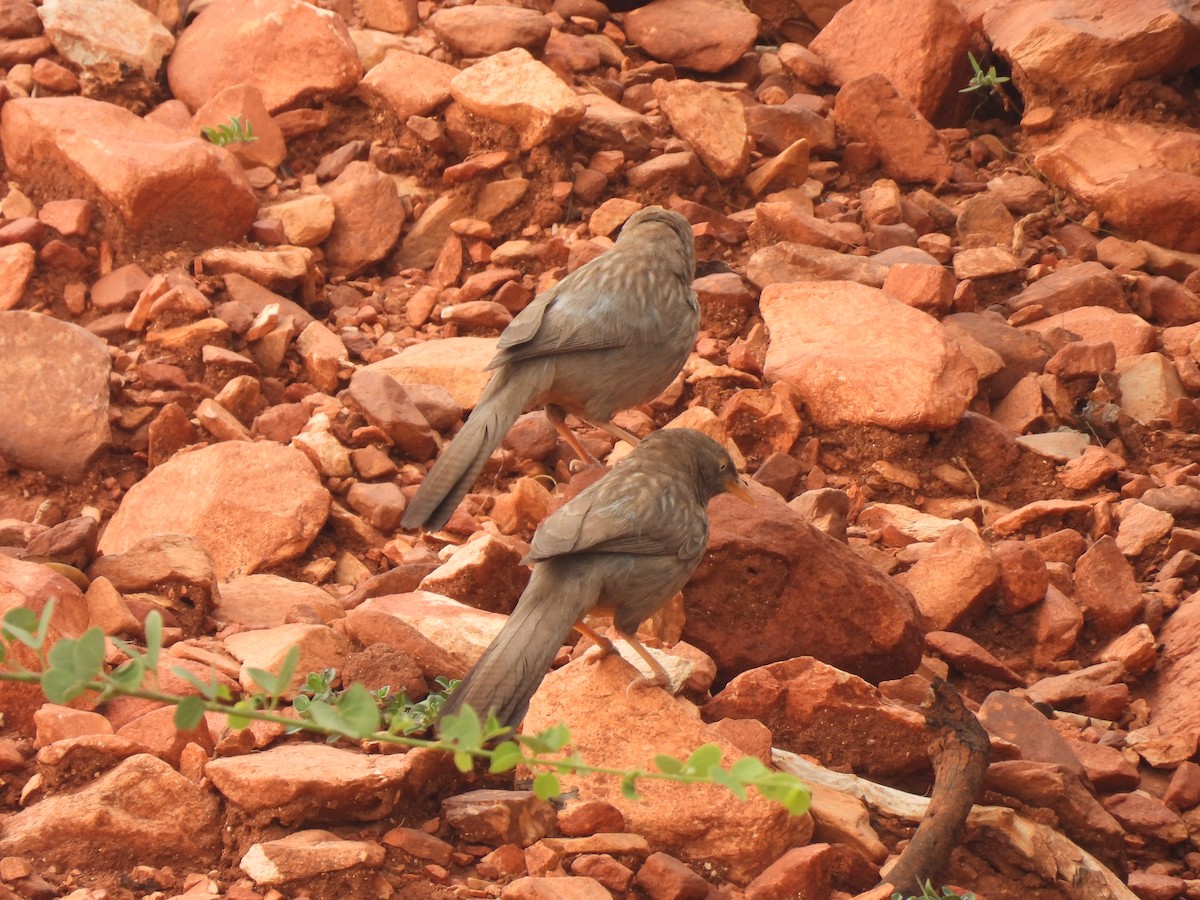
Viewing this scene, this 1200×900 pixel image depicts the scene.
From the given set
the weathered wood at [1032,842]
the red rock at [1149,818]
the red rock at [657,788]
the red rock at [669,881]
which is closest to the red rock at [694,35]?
the red rock at [657,788]

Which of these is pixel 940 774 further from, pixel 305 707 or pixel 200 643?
pixel 200 643

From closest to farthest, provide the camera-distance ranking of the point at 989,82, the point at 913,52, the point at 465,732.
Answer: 1. the point at 465,732
2. the point at 989,82
3. the point at 913,52

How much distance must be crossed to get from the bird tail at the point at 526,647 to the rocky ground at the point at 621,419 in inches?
12.4

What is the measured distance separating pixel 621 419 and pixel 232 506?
1.92 meters

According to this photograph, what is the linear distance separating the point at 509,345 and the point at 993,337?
10.7 feet

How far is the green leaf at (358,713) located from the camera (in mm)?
1969

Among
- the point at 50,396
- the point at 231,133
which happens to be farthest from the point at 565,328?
the point at 231,133

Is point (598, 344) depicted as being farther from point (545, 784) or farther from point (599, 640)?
point (545, 784)

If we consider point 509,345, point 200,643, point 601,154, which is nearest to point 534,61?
point 601,154

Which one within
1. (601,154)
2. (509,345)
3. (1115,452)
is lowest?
(1115,452)

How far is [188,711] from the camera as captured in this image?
6.28 ft

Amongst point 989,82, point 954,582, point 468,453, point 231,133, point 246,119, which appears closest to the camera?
point 468,453

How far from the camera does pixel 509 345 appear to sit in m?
5.27

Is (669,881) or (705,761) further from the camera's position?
(669,881)
